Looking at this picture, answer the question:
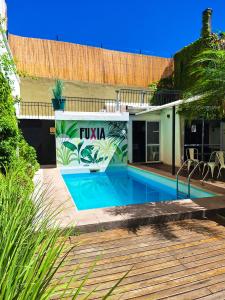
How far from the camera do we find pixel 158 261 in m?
3.28

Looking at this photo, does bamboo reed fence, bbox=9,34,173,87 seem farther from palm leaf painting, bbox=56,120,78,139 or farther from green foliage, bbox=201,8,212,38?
palm leaf painting, bbox=56,120,78,139

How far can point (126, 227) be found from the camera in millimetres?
4508

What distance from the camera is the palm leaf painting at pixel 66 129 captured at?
12461 millimetres

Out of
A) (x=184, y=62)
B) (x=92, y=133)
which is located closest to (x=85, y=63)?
(x=184, y=62)

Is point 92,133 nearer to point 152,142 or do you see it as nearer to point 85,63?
point 152,142

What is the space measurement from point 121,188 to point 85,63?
40.4 feet

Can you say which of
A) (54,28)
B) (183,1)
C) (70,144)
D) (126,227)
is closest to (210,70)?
(126,227)

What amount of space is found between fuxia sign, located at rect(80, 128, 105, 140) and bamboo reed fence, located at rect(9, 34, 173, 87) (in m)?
6.79

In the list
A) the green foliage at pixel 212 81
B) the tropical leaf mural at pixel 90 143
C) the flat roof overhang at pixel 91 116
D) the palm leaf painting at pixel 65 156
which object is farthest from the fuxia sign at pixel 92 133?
the green foliage at pixel 212 81

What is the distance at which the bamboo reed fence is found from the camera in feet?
54.8

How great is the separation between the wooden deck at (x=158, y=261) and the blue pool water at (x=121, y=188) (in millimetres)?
3126

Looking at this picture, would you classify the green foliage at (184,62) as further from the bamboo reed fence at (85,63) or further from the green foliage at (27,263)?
the green foliage at (27,263)

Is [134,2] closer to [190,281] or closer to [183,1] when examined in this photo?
[183,1]

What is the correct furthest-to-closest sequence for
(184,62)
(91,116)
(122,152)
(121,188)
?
(184,62) < (122,152) < (91,116) < (121,188)
